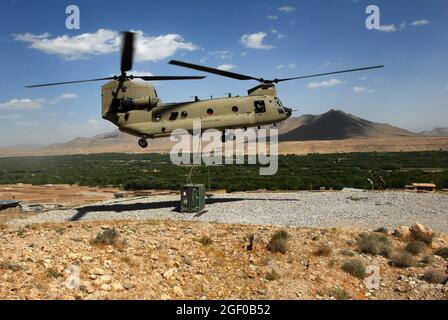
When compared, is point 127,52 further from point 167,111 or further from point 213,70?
point 167,111

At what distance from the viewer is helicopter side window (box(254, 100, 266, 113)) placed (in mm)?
21234

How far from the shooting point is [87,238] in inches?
539

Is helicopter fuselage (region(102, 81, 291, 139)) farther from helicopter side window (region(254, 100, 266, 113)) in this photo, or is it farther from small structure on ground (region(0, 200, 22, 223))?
small structure on ground (region(0, 200, 22, 223))

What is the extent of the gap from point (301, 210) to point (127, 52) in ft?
37.6

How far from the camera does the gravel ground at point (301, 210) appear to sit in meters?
18.2

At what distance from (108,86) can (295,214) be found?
11.5 m

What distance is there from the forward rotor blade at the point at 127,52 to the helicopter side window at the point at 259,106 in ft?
22.2

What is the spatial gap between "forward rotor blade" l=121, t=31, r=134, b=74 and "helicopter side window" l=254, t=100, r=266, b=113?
6771 mm

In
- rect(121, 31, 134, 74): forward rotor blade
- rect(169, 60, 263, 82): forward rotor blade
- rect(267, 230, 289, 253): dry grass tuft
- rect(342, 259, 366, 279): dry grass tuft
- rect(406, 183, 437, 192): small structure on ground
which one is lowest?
rect(342, 259, 366, 279): dry grass tuft

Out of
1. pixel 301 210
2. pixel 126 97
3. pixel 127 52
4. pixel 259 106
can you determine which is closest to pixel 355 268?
pixel 301 210

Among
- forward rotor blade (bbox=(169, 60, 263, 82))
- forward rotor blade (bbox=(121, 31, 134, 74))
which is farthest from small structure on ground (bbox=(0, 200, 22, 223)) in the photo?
forward rotor blade (bbox=(169, 60, 263, 82))

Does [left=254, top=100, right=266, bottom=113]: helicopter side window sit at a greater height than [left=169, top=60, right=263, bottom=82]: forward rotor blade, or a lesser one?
lesser
